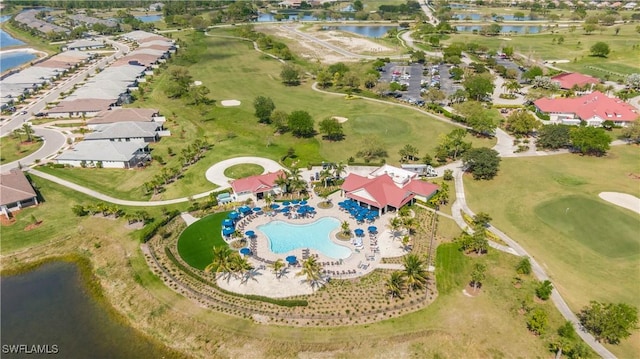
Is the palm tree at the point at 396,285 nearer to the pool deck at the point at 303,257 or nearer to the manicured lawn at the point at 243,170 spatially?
the pool deck at the point at 303,257

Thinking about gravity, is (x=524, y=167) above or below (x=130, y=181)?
above

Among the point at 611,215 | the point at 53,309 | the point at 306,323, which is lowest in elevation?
the point at 53,309

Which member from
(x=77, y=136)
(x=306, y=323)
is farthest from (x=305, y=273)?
(x=77, y=136)

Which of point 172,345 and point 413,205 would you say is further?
point 413,205

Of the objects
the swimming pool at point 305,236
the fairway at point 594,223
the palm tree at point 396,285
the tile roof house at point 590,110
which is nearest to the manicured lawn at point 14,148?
the swimming pool at point 305,236

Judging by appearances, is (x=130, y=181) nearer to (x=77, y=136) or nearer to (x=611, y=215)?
(x=77, y=136)

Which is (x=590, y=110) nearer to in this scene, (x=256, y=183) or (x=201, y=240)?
(x=256, y=183)

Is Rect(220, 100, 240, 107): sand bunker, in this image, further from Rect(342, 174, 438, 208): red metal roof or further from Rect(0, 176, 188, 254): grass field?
Rect(342, 174, 438, 208): red metal roof
